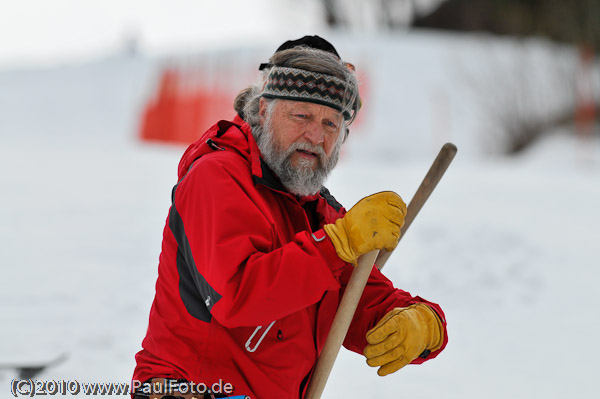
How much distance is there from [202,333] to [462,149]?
13.4 metres

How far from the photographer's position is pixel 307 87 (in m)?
2.10

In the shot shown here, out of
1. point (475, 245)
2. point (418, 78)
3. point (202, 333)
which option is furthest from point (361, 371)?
point (418, 78)

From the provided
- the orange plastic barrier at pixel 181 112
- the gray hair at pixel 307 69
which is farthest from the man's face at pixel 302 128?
the orange plastic barrier at pixel 181 112

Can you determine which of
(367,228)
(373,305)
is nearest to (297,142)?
(367,228)

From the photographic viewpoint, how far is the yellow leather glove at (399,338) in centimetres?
215

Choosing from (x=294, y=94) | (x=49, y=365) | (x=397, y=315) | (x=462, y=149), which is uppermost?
(x=294, y=94)

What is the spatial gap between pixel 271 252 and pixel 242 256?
0.07 meters

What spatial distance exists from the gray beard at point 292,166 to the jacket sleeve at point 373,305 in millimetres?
339

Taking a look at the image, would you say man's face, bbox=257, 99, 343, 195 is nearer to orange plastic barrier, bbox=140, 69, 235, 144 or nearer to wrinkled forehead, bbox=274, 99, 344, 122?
wrinkled forehead, bbox=274, 99, 344, 122

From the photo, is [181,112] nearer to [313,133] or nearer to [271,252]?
[313,133]

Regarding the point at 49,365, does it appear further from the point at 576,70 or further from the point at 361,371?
the point at 576,70

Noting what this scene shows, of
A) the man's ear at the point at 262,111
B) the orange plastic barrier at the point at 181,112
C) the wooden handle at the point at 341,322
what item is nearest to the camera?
the wooden handle at the point at 341,322

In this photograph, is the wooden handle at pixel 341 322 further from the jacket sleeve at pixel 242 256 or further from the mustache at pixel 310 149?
the mustache at pixel 310 149

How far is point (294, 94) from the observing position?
6.90 feet
